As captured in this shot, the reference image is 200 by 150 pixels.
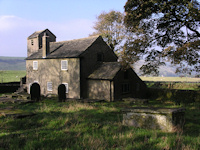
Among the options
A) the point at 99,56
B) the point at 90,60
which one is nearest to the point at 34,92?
the point at 90,60

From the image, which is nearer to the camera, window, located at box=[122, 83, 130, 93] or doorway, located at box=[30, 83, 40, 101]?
doorway, located at box=[30, 83, 40, 101]

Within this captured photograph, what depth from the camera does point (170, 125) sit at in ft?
24.9

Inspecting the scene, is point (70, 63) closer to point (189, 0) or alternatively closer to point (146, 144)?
point (189, 0)

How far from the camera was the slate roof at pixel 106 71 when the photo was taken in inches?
1057

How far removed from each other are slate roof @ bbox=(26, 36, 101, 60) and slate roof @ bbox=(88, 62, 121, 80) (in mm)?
3808

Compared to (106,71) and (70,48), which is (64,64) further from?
(106,71)

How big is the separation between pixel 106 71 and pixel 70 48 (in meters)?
7.76

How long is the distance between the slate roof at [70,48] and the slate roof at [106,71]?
3808mm

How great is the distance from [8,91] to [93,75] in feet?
70.1

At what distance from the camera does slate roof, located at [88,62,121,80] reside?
2684 centimetres

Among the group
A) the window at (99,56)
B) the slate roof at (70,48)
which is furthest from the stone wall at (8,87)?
the window at (99,56)

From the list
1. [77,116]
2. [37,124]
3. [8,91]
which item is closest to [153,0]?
[77,116]

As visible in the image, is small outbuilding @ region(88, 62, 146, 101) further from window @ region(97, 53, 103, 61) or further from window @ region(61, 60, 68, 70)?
window @ region(61, 60, 68, 70)

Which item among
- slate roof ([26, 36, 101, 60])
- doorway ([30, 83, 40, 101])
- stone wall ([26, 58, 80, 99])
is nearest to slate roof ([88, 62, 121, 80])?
stone wall ([26, 58, 80, 99])
